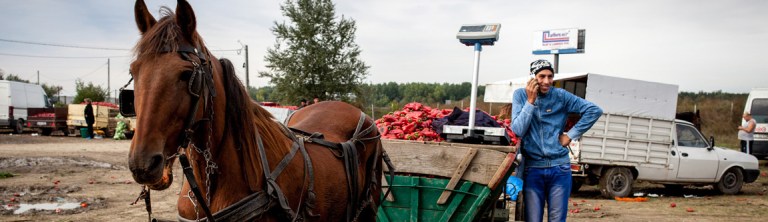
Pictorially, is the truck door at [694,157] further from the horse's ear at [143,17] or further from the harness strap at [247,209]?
the horse's ear at [143,17]

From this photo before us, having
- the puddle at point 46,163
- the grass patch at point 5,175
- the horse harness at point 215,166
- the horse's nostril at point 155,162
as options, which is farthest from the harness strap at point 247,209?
the puddle at point 46,163

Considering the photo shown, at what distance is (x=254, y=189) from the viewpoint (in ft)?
9.21

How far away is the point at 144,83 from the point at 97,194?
8106 millimetres

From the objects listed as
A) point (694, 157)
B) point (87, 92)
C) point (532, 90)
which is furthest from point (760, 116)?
point (87, 92)

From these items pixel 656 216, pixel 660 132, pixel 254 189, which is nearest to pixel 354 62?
pixel 660 132

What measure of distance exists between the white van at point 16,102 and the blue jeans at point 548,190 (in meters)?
27.8

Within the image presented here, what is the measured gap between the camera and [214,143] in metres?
2.64


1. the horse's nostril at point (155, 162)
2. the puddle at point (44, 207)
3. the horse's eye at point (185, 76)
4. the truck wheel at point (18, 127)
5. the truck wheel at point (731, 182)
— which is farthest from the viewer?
the truck wheel at point (18, 127)

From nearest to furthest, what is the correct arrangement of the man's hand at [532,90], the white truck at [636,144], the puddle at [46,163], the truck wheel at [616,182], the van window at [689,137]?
1. the man's hand at [532,90]
2. the white truck at [636,144]
3. the truck wheel at [616,182]
4. the van window at [689,137]
5. the puddle at [46,163]

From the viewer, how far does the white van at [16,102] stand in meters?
25.1

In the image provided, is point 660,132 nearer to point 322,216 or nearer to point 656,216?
point 656,216

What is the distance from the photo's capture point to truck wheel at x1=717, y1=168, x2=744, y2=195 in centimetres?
1246

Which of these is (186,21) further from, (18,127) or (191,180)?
(18,127)

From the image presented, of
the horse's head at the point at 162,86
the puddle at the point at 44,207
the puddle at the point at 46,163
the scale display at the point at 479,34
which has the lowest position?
the puddle at the point at 46,163
